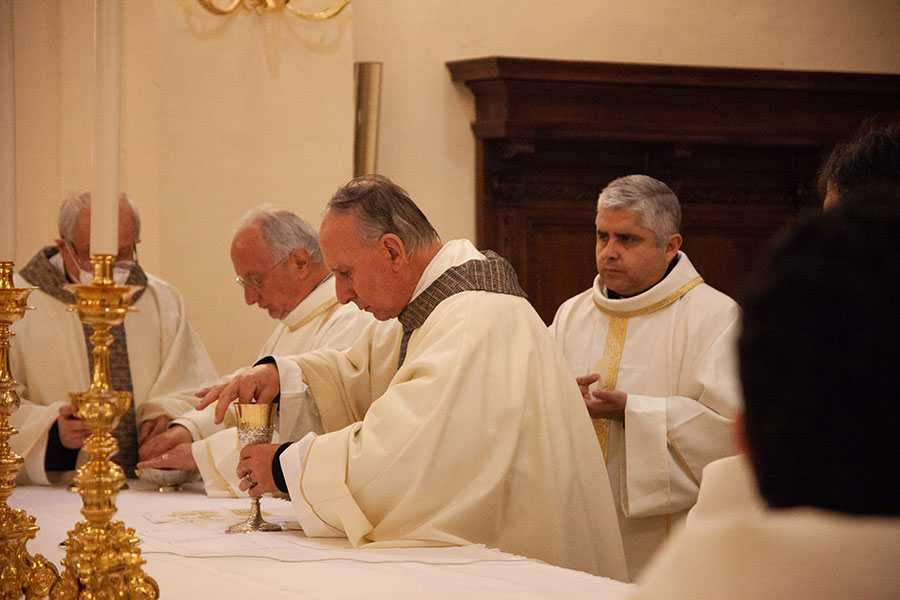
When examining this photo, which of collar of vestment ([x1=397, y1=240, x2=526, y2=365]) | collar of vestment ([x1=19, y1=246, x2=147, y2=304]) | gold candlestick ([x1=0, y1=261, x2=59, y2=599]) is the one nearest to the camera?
gold candlestick ([x1=0, y1=261, x2=59, y2=599])

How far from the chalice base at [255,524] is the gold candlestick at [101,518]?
100 cm

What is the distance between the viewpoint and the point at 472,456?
288cm

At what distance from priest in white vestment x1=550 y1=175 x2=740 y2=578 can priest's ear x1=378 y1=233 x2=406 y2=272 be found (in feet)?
3.91

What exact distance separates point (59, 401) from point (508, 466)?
2.24 m

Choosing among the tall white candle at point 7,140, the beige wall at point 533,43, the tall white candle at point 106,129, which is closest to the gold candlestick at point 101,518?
the tall white candle at point 106,129

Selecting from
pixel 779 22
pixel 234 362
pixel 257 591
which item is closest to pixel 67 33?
pixel 257 591

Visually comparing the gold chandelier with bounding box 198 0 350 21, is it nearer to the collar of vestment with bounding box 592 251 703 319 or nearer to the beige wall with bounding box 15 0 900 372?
the beige wall with bounding box 15 0 900 372

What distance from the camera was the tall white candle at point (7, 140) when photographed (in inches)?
79.8

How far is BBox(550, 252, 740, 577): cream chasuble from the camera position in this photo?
4223 millimetres

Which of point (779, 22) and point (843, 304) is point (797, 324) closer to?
point (843, 304)

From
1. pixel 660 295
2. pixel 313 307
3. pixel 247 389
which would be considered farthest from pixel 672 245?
pixel 247 389

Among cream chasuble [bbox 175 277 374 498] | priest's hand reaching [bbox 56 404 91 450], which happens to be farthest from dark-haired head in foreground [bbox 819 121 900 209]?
priest's hand reaching [bbox 56 404 91 450]

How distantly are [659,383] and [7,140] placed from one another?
Result: 3053 millimetres

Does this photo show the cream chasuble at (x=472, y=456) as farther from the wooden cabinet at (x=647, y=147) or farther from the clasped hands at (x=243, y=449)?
the wooden cabinet at (x=647, y=147)
